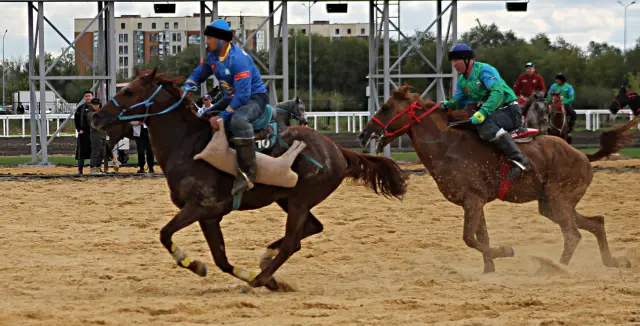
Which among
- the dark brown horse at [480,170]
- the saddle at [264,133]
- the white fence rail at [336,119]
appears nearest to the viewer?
the saddle at [264,133]

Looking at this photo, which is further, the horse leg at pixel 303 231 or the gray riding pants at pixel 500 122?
the gray riding pants at pixel 500 122

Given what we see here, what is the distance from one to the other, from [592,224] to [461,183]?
1608 millimetres

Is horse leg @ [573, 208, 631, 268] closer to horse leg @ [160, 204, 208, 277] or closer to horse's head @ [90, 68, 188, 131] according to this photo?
horse leg @ [160, 204, 208, 277]

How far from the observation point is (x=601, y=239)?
10023 mm

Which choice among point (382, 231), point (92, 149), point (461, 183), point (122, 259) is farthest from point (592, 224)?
point (92, 149)

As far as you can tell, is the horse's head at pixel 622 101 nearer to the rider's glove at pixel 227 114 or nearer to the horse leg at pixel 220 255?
the rider's glove at pixel 227 114

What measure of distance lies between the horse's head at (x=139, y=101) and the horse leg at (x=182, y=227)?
3.09 feet

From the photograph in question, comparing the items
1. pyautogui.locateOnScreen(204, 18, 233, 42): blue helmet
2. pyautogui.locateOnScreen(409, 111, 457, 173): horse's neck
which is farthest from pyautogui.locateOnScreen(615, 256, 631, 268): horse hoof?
pyautogui.locateOnScreen(204, 18, 233, 42): blue helmet

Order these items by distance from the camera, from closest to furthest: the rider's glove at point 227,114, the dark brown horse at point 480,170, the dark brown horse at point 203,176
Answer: the dark brown horse at point 203,176, the rider's glove at point 227,114, the dark brown horse at point 480,170

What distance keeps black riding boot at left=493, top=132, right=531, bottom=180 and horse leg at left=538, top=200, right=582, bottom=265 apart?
627 millimetres

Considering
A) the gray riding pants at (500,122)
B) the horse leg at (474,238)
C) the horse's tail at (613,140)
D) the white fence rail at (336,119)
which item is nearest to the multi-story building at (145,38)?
the white fence rail at (336,119)

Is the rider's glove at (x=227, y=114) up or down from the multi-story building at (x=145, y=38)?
down

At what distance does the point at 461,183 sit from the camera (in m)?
9.48

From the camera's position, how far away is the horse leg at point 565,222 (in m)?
9.77
